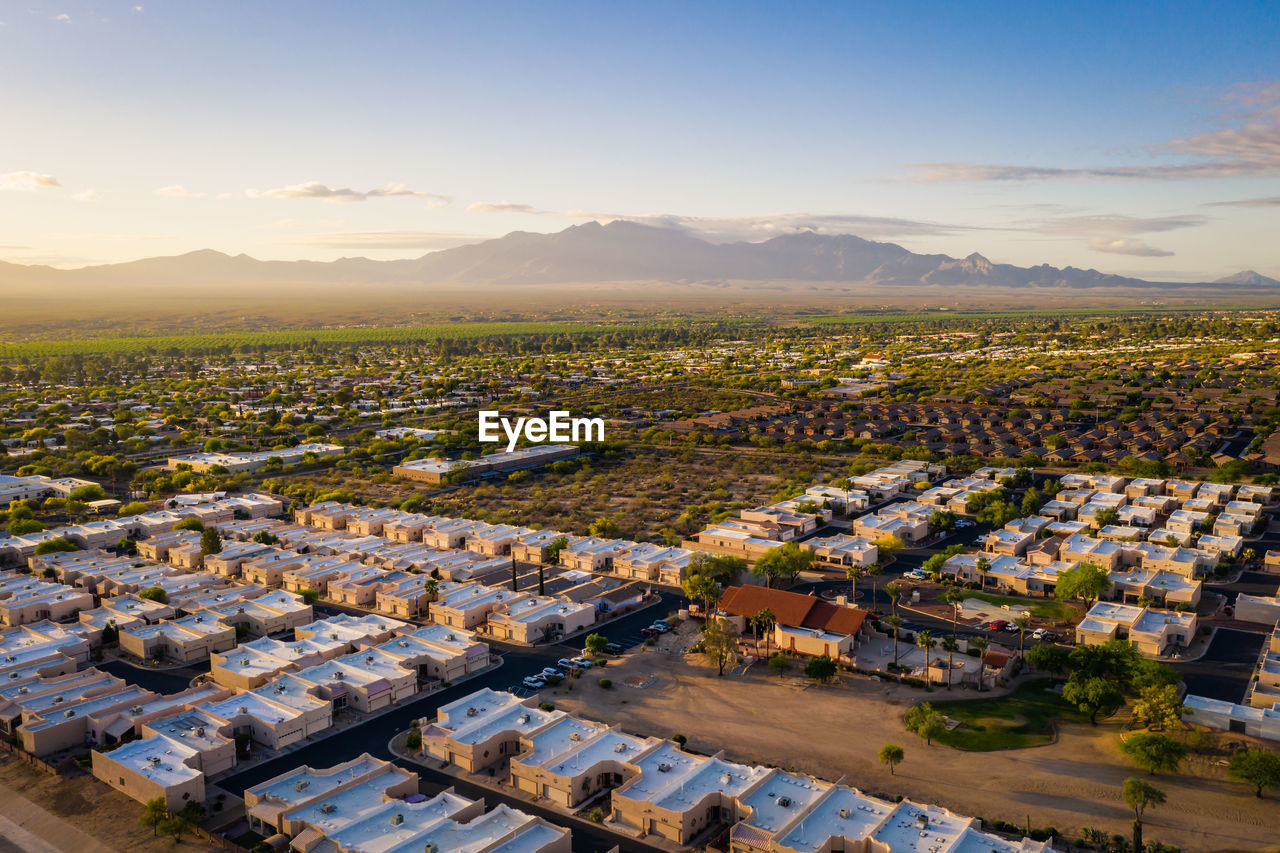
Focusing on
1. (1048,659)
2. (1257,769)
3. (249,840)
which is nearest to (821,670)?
(1048,659)

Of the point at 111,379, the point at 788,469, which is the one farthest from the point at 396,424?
the point at 111,379

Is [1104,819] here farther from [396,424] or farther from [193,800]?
[396,424]

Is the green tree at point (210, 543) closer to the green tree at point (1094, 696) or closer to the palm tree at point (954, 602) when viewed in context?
the palm tree at point (954, 602)

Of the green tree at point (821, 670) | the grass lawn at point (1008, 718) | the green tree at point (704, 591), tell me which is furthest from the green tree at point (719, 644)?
the grass lawn at point (1008, 718)

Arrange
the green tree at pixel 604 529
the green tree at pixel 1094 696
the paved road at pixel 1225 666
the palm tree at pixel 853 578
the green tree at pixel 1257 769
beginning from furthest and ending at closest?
1. the green tree at pixel 604 529
2. the palm tree at pixel 853 578
3. the paved road at pixel 1225 666
4. the green tree at pixel 1094 696
5. the green tree at pixel 1257 769

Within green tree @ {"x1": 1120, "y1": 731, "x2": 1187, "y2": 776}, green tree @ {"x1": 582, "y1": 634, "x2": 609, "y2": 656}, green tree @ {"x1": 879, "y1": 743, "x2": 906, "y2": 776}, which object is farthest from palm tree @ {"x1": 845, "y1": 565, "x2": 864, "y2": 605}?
green tree @ {"x1": 1120, "y1": 731, "x2": 1187, "y2": 776}

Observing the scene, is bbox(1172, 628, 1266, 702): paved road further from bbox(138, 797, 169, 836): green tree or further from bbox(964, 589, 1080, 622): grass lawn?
bbox(138, 797, 169, 836): green tree

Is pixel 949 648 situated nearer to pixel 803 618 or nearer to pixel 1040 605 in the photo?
pixel 803 618
